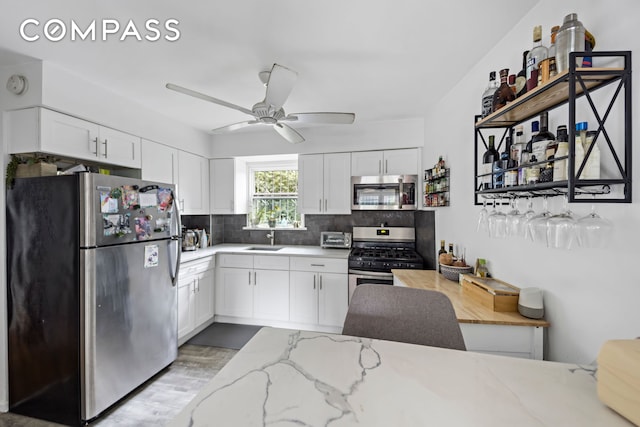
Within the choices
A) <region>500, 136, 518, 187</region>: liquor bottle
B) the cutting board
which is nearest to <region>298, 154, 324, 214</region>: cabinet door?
<region>500, 136, 518, 187</region>: liquor bottle

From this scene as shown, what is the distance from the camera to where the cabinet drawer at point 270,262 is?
3.16 metres

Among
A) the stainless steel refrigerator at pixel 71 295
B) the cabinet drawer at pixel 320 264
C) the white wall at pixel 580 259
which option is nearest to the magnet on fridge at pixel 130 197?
the stainless steel refrigerator at pixel 71 295

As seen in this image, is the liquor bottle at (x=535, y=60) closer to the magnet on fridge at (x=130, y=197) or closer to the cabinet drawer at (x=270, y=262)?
the magnet on fridge at (x=130, y=197)

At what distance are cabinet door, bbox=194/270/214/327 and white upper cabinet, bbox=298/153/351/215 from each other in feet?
4.65

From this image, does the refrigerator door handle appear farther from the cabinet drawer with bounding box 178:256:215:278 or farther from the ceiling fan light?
the ceiling fan light

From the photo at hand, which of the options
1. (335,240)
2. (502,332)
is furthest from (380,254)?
(502,332)

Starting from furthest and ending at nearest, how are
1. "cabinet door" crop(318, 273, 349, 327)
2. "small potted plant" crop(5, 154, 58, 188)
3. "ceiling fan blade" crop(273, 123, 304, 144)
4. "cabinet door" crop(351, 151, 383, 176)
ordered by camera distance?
"cabinet door" crop(351, 151, 383, 176), "cabinet door" crop(318, 273, 349, 327), "ceiling fan blade" crop(273, 123, 304, 144), "small potted plant" crop(5, 154, 58, 188)

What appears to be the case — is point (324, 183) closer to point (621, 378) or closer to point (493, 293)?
point (493, 293)

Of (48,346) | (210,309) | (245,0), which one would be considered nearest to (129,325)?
(48,346)

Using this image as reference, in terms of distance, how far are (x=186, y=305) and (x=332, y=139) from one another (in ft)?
8.28

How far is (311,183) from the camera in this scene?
11.2 ft

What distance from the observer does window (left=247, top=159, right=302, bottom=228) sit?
388cm

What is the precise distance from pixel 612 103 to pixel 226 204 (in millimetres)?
3590

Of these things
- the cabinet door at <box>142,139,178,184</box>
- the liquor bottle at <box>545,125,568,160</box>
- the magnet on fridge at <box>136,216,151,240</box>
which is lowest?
the magnet on fridge at <box>136,216,151,240</box>
